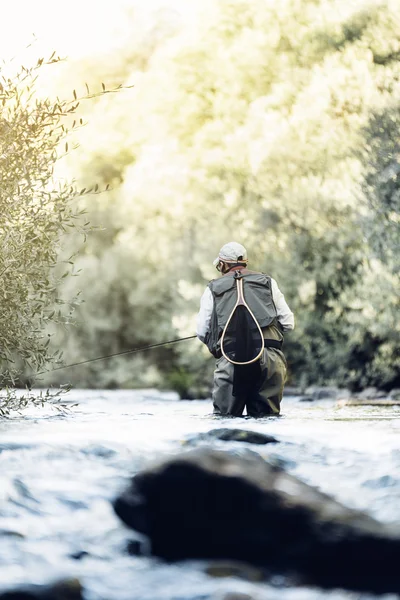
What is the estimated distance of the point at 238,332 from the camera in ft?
28.1

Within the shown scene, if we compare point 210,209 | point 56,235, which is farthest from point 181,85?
point 56,235

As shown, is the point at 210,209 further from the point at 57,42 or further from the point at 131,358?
the point at 57,42

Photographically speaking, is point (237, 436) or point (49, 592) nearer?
point (49, 592)

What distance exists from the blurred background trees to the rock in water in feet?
45.7

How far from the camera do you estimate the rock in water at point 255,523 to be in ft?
17.6

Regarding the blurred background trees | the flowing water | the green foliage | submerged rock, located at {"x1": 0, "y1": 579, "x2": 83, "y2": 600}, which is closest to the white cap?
the green foliage

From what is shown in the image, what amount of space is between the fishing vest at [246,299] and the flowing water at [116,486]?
2.73ft

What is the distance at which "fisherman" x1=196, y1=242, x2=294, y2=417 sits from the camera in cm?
864

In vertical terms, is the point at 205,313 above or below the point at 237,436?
above

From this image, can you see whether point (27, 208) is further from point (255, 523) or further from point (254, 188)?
point (254, 188)

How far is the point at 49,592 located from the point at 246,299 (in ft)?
12.6

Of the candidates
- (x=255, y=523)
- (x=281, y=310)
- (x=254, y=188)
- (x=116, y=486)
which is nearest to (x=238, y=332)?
(x=281, y=310)

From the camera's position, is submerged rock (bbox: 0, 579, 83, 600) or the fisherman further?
the fisherman

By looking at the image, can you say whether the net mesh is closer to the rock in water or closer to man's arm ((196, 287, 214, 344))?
man's arm ((196, 287, 214, 344))
